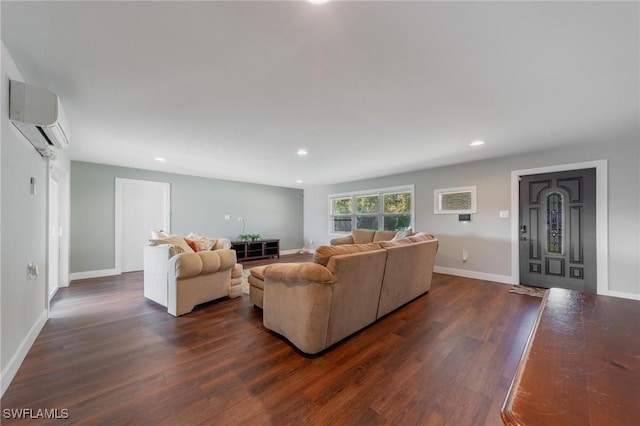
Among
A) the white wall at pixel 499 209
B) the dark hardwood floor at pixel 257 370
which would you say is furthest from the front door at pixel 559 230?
the dark hardwood floor at pixel 257 370

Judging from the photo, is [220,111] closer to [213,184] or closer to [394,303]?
[394,303]

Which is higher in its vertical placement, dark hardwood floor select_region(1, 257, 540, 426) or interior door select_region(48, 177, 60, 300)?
interior door select_region(48, 177, 60, 300)

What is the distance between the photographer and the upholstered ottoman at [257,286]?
2.86m

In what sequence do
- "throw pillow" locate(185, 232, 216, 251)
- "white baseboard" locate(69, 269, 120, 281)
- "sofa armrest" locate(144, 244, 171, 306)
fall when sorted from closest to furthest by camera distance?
"sofa armrest" locate(144, 244, 171, 306) → "throw pillow" locate(185, 232, 216, 251) → "white baseboard" locate(69, 269, 120, 281)

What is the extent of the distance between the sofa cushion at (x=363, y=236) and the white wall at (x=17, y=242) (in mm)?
4939

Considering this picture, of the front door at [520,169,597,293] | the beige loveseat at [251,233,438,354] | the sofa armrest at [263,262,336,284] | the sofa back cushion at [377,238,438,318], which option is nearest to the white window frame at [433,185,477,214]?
the front door at [520,169,597,293]

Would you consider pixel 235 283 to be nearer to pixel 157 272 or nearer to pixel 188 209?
pixel 157 272

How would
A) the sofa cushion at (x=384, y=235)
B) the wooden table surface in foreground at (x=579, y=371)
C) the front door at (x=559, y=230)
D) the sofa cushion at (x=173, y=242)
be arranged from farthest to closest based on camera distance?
1. the sofa cushion at (x=384, y=235)
2. the front door at (x=559, y=230)
3. the sofa cushion at (x=173, y=242)
4. the wooden table surface in foreground at (x=579, y=371)

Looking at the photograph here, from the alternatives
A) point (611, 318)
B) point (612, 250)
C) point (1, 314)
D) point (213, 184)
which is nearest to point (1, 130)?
point (1, 314)

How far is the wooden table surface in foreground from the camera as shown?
17.9 inches

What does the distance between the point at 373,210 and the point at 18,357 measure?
6.02m

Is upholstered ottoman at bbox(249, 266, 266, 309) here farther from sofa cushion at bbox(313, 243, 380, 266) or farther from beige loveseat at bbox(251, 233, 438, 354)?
sofa cushion at bbox(313, 243, 380, 266)

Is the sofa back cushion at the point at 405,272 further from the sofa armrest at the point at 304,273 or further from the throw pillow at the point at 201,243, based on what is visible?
the throw pillow at the point at 201,243

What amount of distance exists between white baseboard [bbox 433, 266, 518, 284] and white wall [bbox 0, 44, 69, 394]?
587cm
